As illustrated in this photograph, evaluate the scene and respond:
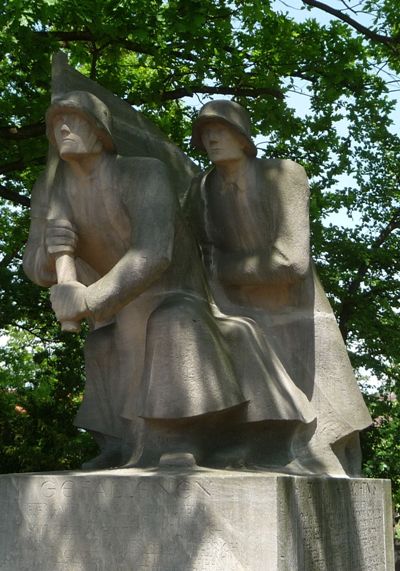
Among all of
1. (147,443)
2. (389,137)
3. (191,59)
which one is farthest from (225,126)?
(389,137)

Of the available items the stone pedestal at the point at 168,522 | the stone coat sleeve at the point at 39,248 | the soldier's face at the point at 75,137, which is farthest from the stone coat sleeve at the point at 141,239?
the stone pedestal at the point at 168,522

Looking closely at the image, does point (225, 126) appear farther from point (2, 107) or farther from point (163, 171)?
point (2, 107)

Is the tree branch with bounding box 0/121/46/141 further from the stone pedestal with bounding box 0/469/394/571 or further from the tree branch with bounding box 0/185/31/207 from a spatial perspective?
the stone pedestal with bounding box 0/469/394/571

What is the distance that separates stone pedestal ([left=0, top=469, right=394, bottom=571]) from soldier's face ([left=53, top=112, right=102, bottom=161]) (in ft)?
5.16

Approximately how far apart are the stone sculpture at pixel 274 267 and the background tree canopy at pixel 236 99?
Result: 423 cm

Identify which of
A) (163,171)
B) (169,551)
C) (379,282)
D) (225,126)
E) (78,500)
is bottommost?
(169,551)

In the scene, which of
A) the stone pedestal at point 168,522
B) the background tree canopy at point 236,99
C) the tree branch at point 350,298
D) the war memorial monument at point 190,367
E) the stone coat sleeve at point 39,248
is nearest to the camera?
the stone pedestal at point 168,522

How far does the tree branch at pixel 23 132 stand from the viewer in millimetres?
10828

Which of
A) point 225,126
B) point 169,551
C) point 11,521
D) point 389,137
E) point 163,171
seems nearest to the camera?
point 169,551

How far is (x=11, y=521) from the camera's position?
166 inches

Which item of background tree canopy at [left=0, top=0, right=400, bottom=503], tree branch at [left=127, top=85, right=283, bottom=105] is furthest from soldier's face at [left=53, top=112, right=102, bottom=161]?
tree branch at [left=127, top=85, right=283, bottom=105]

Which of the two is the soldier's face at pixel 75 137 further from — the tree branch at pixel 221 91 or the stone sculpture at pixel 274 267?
the tree branch at pixel 221 91

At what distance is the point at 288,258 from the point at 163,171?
82cm

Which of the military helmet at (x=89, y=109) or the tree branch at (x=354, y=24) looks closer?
the military helmet at (x=89, y=109)
